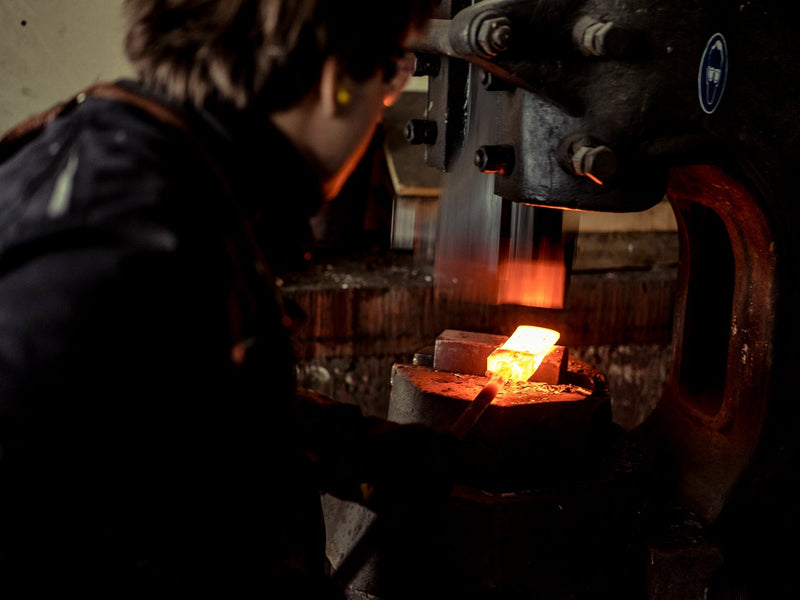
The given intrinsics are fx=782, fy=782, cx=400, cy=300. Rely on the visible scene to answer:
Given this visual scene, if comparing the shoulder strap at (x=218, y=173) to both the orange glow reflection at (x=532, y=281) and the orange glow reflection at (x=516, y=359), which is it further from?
the orange glow reflection at (x=516, y=359)

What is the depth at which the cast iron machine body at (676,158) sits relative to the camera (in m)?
1.19

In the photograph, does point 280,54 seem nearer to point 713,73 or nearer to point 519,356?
point 713,73

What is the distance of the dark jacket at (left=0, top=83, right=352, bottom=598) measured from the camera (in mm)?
704

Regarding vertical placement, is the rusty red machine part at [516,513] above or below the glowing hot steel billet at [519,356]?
below

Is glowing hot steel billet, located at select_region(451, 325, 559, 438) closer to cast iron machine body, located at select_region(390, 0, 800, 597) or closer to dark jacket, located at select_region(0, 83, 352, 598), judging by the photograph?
cast iron machine body, located at select_region(390, 0, 800, 597)

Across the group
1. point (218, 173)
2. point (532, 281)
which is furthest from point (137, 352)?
point (532, 281)

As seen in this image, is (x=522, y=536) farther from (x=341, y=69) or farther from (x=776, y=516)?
(x=341, y=69)

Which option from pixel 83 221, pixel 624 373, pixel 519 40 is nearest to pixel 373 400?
pixel 624 373

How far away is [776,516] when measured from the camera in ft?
5.33

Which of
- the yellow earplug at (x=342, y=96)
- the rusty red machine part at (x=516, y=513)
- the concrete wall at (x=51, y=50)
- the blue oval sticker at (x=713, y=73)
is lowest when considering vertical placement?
the rusty red machine part at (x=516, y=513)

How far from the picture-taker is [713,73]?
1245 mm

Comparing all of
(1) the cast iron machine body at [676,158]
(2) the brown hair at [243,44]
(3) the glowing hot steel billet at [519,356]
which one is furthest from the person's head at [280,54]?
(3) the glowing hot steel billet at [519,356]

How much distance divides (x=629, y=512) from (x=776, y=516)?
33 centimetres

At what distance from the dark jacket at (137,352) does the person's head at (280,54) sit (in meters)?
0.04
